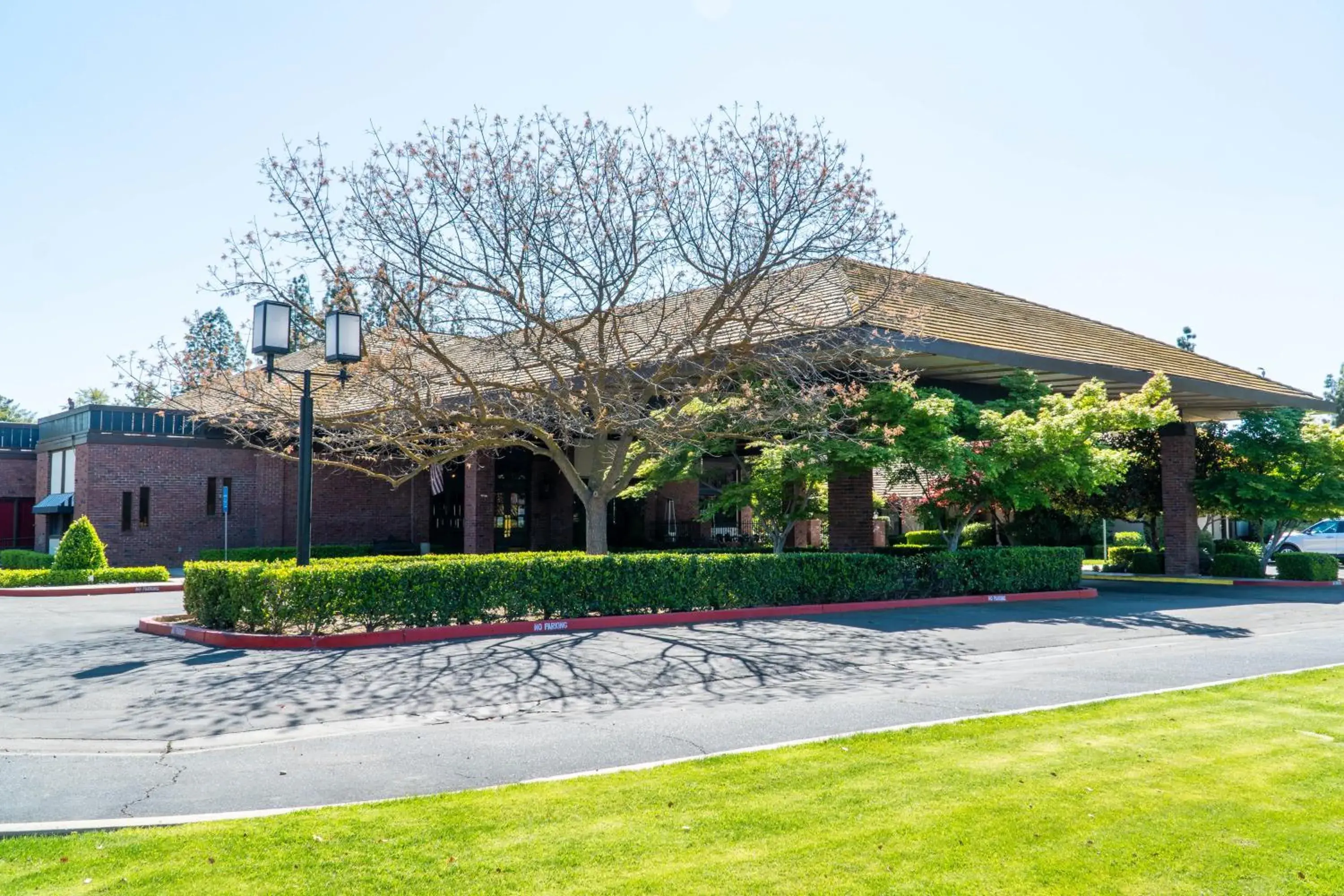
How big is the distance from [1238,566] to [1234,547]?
146 inches

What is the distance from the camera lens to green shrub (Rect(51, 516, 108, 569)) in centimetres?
2492

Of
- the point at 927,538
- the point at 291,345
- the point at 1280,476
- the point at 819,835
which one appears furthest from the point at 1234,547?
the point at 819,835

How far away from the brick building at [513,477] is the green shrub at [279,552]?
1.75 meters

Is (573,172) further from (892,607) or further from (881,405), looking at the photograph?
(892,607)

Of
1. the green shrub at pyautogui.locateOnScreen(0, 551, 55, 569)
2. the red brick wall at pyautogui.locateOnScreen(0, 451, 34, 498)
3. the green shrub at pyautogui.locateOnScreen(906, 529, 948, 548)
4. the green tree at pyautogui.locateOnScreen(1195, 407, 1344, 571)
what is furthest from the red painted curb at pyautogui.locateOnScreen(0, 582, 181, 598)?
the green tree at pyautogui.locateOnScreen(1195, 407, 1344, 571)

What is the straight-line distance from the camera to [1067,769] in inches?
267

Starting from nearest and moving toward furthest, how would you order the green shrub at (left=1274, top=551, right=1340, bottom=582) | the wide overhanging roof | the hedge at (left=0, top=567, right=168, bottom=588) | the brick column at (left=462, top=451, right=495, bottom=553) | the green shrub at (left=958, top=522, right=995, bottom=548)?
1. the wide overhanging roof
2. the hedge at (left=0, top=567, right=168, bottom=588)
3. the green shrub at (left=1274, top=551, right=1340, bottom=582)
4. the brick column at (left=462, top=451, right=495, bottom=553)
5. the green shrub at (left=958, top=522, right=995, bottom=548)

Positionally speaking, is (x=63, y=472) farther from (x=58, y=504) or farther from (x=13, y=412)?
(x=13, y=412)

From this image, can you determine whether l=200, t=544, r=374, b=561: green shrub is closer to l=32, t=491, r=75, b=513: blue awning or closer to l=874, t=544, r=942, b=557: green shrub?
l=32, t=491, r=75, b=513: blue awning

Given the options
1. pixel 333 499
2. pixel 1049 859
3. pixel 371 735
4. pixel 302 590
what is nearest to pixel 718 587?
Result: pixel 302 590

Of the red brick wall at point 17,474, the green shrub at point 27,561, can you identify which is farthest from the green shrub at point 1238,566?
the red brick wall at point 17,474

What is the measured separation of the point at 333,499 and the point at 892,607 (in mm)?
20453

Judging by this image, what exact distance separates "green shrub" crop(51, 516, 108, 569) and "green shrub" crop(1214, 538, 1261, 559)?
29.5 meters

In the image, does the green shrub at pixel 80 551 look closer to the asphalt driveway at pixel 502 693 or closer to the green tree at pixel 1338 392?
the asphalt driveway at pixel 502 693
